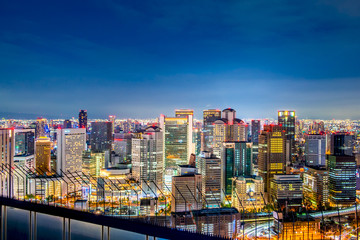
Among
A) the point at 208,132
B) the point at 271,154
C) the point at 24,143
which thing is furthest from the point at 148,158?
the point at 208,132

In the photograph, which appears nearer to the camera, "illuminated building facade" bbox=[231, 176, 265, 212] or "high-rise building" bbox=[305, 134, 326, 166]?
"illuminated building facade" bbox=[231, 176, 265, 212]

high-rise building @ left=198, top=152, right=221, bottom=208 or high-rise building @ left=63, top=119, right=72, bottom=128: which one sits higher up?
high-rise building @ left=63, top=119, right=72, bottom=128

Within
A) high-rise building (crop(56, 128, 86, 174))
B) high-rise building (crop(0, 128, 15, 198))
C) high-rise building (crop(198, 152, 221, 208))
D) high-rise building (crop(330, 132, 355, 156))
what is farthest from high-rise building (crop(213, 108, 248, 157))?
high-rise building (crop(0, 128, 15, 198))

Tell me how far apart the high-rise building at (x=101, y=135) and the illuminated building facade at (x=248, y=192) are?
1440cm

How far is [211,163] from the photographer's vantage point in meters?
16.8

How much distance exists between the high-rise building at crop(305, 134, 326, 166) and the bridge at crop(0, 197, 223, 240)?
21.3m

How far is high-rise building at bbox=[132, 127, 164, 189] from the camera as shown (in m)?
18.6

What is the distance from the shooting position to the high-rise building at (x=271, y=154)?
1873 cm

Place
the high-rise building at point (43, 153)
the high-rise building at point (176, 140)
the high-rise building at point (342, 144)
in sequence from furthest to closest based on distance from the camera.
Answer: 1. the high-rise building at point (176, 140)
2. the high-rise building at point (342, 144)
3. the high-rise building at point (43, 153)

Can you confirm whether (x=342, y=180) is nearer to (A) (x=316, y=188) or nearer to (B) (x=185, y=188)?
(A) (x=316, y=188)

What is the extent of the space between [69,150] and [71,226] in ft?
47.6

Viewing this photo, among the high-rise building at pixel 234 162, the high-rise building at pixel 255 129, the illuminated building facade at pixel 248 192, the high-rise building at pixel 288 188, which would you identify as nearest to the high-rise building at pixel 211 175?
the illuminated building facade at pixel 248 192

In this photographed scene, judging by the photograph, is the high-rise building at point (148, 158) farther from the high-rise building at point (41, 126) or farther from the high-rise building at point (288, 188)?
the high-rise building at point (41, 126)

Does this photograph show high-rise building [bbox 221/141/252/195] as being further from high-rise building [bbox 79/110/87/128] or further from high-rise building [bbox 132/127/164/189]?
high-rise building [bbox 79/110/87/128]
